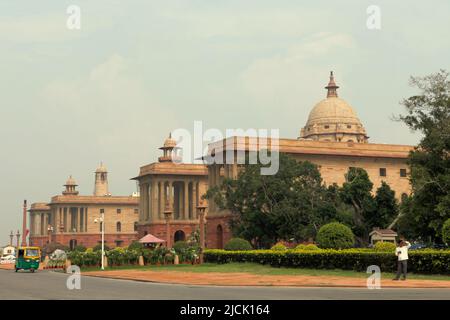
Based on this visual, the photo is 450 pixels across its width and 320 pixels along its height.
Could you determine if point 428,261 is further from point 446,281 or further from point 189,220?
point 189,220

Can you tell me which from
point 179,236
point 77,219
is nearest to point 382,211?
point 179,236

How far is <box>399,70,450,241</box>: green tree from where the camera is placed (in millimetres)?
47094

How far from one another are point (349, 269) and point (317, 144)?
4775 centimetres

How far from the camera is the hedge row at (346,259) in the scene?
30.6 meters

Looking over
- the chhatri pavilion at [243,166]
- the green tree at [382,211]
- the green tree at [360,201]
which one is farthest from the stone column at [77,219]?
the green tree at [382,211]

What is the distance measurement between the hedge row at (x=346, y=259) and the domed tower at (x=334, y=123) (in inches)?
2203

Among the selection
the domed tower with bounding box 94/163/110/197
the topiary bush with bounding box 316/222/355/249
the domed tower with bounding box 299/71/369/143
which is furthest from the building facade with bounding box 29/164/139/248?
the topiary bush with bounding box 316/222/355/249

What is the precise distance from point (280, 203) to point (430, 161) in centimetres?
1555

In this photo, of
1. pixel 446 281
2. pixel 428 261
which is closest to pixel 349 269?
pixel 428 261

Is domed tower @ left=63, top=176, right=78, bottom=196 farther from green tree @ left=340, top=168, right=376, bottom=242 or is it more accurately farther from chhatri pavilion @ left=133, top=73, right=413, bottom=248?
green tree @ left=340, top=168, right=376, bottom=242

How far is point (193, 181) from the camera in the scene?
335 feet

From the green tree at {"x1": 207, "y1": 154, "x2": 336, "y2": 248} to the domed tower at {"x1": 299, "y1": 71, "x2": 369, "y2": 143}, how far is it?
4095 centimetres

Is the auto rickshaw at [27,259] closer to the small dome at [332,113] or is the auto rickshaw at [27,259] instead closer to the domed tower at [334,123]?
the domed tower at [334,123]

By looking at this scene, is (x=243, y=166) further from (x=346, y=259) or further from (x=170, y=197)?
(x=346, y=259)
